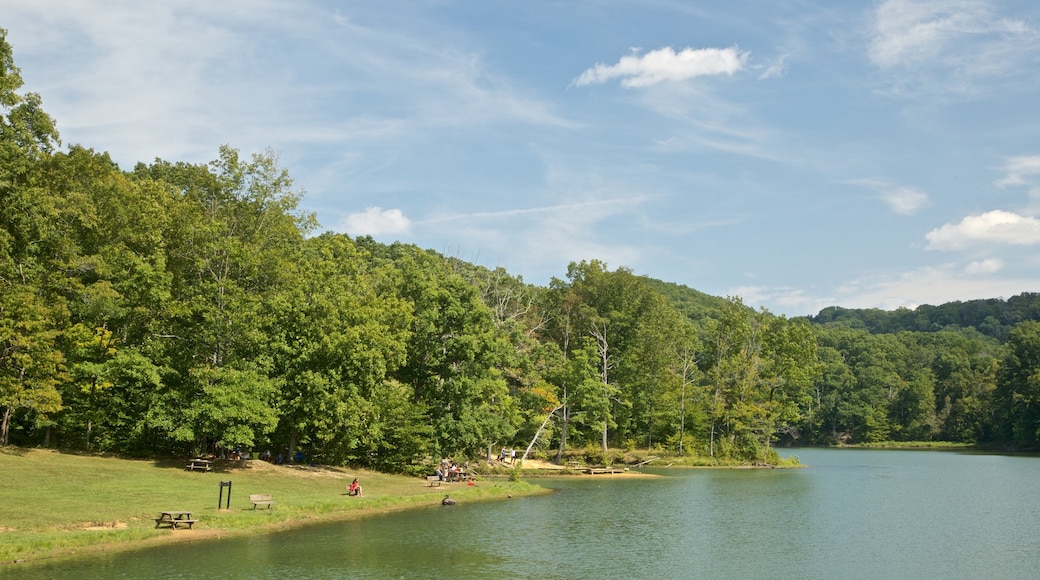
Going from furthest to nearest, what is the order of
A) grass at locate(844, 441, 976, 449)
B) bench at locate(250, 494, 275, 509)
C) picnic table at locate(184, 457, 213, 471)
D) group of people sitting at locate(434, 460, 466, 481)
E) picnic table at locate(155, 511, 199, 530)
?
grass at locate(844, 441, 976, 449), group of people sitting at locate(434, 460, 466, 481), picnic table at locate(184, 457, 213, 471), bench at locate(250, 494, 275, 509), picnic table at locate(155, 511, 199, 530)

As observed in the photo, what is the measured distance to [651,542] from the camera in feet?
106

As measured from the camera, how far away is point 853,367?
16175 cm

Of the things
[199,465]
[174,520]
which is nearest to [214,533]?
[174,520]

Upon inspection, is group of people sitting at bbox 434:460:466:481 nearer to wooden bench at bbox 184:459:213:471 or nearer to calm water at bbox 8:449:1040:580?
calm water at bbox 8:449:1040:580

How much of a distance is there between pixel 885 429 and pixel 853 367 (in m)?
21.4

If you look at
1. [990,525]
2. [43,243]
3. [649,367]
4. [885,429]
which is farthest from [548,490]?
[885,429]

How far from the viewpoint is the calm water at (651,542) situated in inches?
991

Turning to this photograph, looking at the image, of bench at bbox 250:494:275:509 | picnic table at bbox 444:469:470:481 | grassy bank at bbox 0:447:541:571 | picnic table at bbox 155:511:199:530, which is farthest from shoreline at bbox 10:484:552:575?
picnic table at bbox 444:469:470:481

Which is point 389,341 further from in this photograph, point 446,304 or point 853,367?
point 853,367

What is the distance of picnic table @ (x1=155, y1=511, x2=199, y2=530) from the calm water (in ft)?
6.02

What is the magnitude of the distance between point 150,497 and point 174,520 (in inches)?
229

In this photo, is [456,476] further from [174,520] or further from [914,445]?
[914,445]

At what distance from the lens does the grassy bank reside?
2586 cm

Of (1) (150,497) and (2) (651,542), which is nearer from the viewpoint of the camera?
(2) (651,542)
